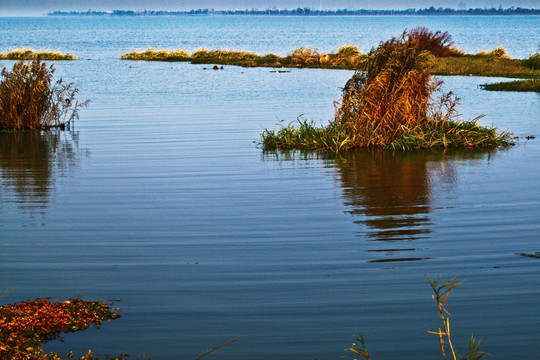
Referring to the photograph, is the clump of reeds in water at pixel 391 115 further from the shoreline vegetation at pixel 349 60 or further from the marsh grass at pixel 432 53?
the marsh grass at pixel 432 53

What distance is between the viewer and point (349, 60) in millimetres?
53875

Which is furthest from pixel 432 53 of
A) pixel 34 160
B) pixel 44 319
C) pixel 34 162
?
pixel 44 319

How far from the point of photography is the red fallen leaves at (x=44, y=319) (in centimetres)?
624

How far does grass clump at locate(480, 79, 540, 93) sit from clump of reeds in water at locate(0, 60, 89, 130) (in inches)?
857

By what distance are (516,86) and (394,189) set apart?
25001 mm

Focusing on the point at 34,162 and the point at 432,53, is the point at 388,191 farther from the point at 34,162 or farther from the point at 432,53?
the point at 432,53

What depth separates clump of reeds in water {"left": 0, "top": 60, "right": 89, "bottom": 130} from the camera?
21.9 meters

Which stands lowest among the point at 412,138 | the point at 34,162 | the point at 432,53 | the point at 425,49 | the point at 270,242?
the point at 270,242

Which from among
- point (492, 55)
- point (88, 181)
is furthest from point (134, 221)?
point (492, 55)

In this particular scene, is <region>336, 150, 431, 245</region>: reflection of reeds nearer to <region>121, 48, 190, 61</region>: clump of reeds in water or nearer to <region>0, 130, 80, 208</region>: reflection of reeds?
<region>0, 130, 80, 208</region>: reflection of reeds

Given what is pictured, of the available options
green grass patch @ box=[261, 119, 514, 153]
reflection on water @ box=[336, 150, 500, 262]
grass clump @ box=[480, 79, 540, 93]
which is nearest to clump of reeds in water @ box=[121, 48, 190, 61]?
grass clump @ box=[480, 79, 540, 93]

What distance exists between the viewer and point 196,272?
8422 mm

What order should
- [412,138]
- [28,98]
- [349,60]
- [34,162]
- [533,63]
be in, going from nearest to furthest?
[34,162]
[412,138]
[28,98]
[533,63]
[349,60]

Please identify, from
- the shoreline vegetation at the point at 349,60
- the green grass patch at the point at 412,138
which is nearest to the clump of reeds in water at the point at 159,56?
the shoreline vegetation at the point at 349,60
